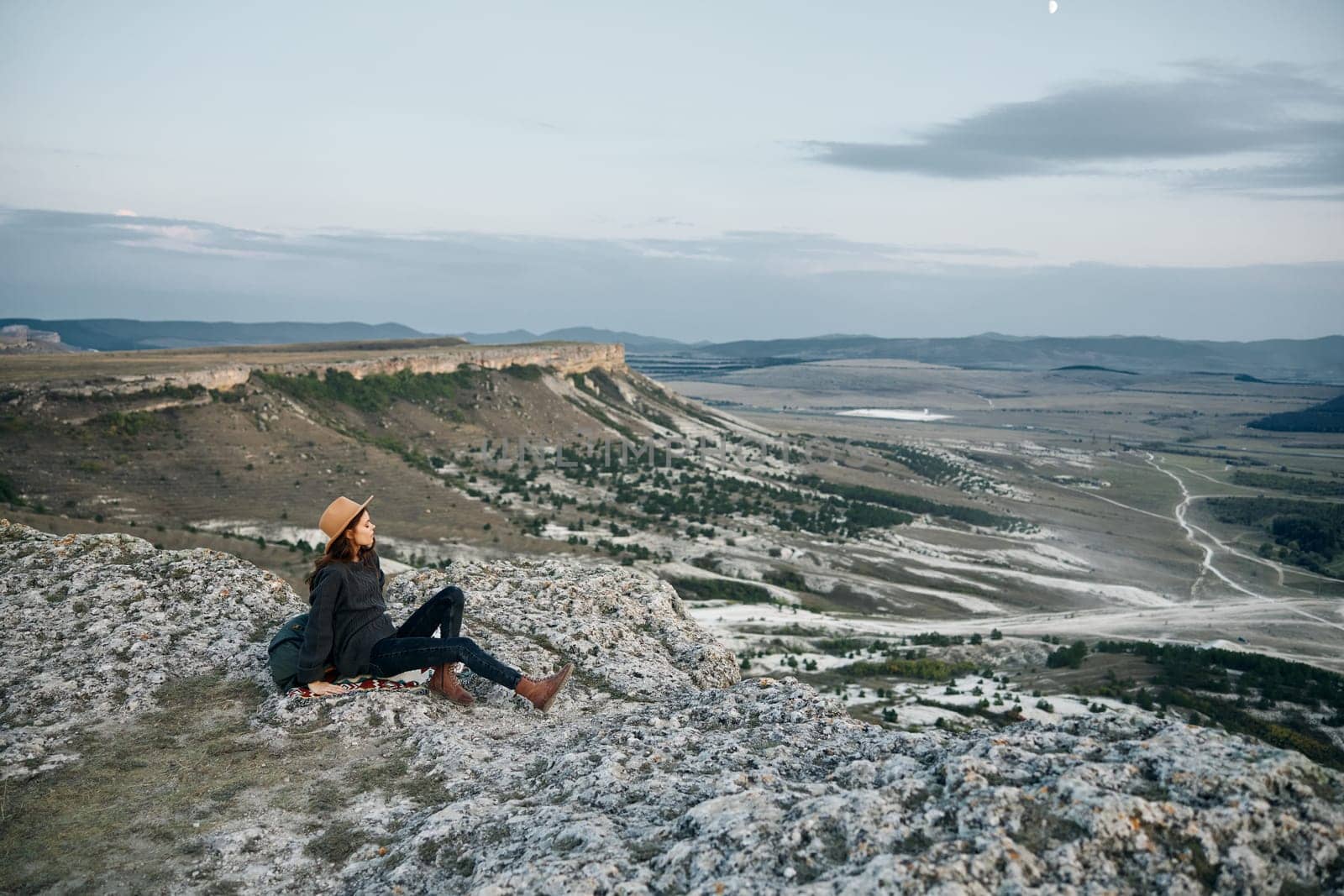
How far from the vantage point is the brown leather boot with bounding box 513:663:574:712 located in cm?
758

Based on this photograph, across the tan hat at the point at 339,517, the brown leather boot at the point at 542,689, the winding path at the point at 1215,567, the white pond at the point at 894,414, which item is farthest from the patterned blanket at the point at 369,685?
the white pond at the point at 894,414

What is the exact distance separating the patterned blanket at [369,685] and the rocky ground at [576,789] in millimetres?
107

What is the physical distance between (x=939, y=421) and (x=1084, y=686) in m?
121

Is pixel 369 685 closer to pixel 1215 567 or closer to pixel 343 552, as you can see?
pixel 343 552

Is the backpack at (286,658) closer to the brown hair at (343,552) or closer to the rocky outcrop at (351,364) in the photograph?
the brown hair at (343,552)

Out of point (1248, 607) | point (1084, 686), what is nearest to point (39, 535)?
point (1084, 686)

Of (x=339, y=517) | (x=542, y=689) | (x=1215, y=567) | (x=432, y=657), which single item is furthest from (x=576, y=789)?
(x=1215, y=567)

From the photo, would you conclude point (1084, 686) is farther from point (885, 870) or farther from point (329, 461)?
point (329, 461)

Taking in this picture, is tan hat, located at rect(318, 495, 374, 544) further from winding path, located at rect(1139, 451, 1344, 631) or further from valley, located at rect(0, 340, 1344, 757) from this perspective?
winding path, located at rect(1139, 451, 1344, 631)

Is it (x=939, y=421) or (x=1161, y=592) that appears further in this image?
(x=939, y=421)

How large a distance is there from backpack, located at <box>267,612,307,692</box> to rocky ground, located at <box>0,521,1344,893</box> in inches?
8.8

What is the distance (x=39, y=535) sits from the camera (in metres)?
11.2

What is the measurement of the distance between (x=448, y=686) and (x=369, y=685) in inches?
26.8

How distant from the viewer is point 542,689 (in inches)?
301
